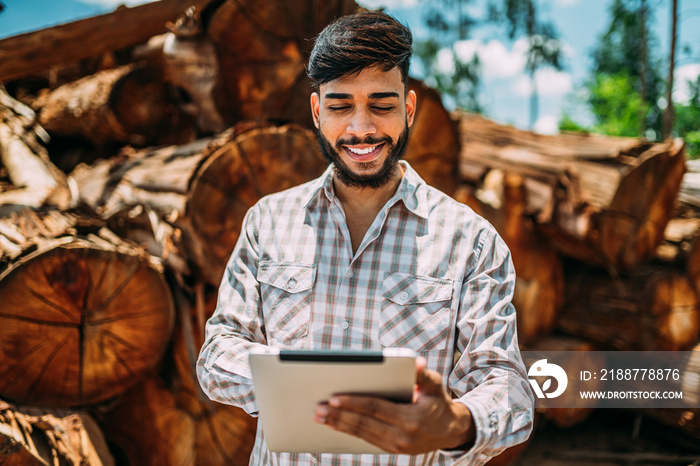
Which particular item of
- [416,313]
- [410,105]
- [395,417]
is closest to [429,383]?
[395,417]

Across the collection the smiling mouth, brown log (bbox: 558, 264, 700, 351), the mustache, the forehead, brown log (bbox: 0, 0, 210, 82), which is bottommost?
brown log (bbox: 558, 264, 700, 351)

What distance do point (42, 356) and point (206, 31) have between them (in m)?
2.06

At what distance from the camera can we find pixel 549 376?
Result: 3.70 metres

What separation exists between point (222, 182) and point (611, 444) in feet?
12.4

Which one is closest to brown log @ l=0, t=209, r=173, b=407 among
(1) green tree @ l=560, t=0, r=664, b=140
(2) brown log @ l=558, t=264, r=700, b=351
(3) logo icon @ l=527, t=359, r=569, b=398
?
(3) logo icon @ l=527, t=359, r=569, b=398

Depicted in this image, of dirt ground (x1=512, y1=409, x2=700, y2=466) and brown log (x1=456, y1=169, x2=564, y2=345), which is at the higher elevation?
brown log (x1=456, y1=169, x2=564, y2=345)

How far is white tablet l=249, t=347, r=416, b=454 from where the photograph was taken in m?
1.02

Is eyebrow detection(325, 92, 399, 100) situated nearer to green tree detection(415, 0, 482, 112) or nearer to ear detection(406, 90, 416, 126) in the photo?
ear detection(406, 90, 416, 126)

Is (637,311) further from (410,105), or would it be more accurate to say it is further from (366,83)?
(366,83)

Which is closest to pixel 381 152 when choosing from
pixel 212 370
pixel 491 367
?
pixel 491 367

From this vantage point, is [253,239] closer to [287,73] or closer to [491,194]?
[287,73]

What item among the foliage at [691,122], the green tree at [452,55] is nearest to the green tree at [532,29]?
the green tree at [452,55]

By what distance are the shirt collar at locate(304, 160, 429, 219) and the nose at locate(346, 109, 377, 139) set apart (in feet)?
0.71

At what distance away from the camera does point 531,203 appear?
389cm
